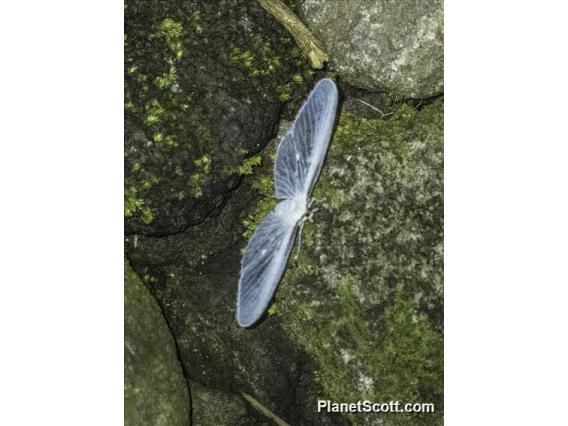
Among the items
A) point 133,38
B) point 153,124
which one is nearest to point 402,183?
point 153,124

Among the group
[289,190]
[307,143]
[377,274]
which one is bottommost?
[377,274]

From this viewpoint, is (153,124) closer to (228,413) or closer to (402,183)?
(402,183)

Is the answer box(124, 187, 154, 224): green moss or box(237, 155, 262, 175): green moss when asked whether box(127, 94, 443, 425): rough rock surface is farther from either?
box(124, 187, 154, 224): green moss

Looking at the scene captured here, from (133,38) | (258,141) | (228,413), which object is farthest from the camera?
(228,413)

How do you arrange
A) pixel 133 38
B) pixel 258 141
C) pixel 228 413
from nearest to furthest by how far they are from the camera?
1. pixel 133 38
2. pixel 258 141
3. pixel 228 413

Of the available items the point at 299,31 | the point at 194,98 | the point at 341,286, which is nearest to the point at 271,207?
the point at 341,286

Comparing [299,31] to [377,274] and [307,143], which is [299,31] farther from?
[377,274]

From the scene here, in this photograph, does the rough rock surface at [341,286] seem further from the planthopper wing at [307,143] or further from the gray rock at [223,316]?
the planthopper wing at [307,143]
